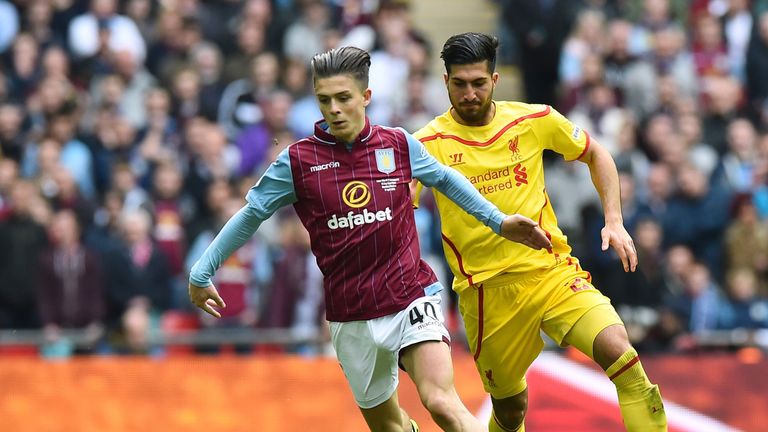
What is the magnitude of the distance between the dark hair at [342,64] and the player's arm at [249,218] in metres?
0.52

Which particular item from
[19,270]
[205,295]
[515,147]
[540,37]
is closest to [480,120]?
[515,147]

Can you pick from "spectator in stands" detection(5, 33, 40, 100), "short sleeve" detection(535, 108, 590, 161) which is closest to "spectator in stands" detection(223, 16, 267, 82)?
"spectator in stands" detection(5, 33, 40, 100)

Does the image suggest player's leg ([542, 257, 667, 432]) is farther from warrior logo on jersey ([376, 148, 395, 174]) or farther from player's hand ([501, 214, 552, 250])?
warrior logo on jersey ([376, 148, 395, 174])

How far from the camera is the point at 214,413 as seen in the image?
44.0ft

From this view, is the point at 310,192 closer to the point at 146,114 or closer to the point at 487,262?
the point at 487,262

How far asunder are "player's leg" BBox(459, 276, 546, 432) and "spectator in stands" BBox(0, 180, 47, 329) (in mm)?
5785

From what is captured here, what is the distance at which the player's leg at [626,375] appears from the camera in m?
9.39

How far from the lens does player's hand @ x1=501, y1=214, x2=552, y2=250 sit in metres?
8.80

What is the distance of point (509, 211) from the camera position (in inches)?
386

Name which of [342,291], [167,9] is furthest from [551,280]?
[167,9]

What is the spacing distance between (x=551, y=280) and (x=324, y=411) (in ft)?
13.2

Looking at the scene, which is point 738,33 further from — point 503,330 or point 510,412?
point 503,330

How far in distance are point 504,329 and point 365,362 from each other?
3.68 ft

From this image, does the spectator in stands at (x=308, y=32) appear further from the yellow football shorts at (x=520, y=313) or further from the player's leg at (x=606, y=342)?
the player's leg at (x=606, y=342)
